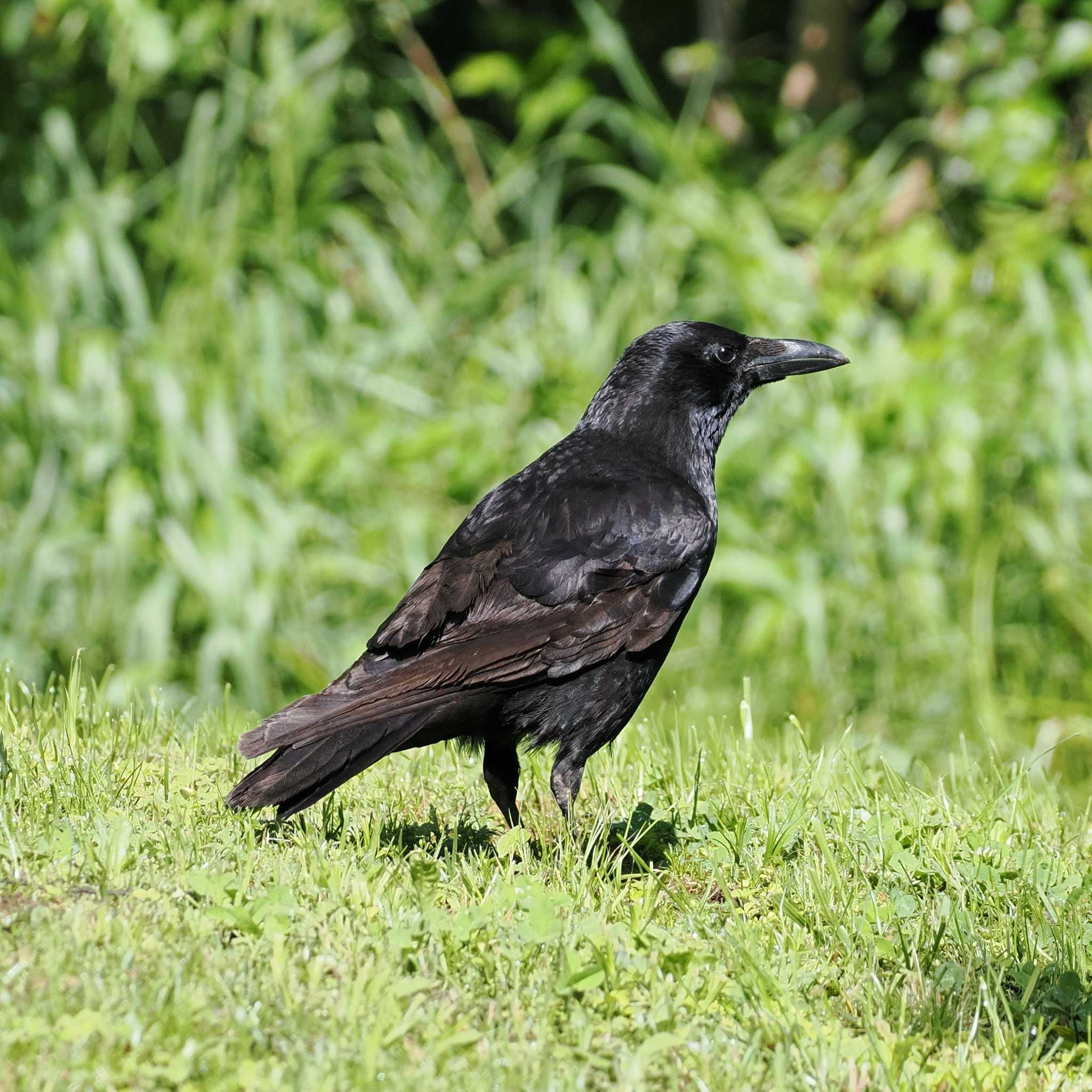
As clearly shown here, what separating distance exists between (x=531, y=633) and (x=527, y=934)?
0.88m

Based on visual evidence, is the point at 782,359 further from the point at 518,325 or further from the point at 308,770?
the point at 518,325

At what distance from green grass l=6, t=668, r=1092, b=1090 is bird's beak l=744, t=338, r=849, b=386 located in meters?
1.14

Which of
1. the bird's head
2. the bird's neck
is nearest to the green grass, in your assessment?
the bird's neck

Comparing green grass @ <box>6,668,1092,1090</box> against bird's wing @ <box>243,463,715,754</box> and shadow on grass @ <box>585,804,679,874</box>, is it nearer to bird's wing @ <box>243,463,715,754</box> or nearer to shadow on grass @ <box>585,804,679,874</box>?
shadow on grass @ <box>585,804,679,874</box>

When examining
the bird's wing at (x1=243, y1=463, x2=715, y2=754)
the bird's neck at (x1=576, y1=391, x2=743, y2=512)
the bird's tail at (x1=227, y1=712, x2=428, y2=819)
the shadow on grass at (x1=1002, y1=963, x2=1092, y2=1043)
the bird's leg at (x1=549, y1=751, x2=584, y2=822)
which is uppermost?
the bird's neck at (x1=576, y1=391, x2=743, y2=512)

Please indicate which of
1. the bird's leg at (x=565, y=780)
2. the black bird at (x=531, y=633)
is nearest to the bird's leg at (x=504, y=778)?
the black bird at (x=531, y=633)

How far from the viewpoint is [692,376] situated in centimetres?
411

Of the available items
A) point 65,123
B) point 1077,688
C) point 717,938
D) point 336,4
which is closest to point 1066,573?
point 1077,688

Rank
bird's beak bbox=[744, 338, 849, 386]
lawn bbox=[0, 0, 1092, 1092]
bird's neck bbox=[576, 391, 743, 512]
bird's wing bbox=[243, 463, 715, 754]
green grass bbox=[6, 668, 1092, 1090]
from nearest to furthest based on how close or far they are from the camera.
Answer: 1. green grass bbox=[6, 668, 1092, 1090]
2. lawn bbox=[0, 0, 1092, 1092]
3. bird's wing bbox=[243, 463, 715, 754]
4. bird's neck bbox=[576, 391, 743, 512]
5. bird's beak bbox=[744, 338, 849, 386]

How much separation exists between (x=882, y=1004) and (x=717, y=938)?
33 cm

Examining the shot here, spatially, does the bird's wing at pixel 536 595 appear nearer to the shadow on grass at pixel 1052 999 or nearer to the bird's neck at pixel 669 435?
the bird's neck at pixel 669 435

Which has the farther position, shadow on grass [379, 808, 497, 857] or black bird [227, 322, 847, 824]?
shadow on grass [379, 808, 497, 857]

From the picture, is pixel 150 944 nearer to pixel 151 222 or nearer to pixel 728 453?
pixel 728 453

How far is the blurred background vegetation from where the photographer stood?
5.81m
